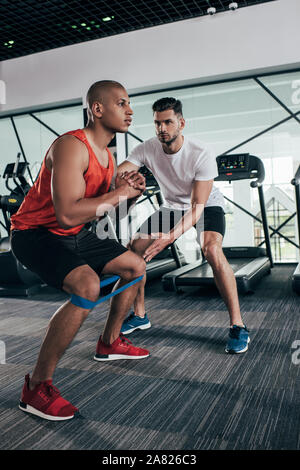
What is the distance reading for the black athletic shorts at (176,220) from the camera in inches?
102

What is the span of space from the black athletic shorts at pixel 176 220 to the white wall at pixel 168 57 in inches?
124

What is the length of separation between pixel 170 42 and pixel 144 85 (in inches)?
25.7

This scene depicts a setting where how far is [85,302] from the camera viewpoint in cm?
158

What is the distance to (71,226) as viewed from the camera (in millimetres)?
1621

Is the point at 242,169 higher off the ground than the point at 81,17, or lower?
lower

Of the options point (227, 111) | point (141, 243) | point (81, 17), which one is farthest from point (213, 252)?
point (81, 17)

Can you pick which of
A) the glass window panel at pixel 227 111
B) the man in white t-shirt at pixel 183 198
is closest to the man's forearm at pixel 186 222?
the man in white t-shirt at pixel 183 198

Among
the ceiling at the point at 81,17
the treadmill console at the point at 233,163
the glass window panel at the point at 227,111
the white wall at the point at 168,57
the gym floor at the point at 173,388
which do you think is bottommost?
the gym floor at the point at 173,388

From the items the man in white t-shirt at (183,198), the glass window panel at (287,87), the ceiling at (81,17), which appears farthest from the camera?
the glass window panel at (287,87)

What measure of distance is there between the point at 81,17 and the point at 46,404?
5105mm

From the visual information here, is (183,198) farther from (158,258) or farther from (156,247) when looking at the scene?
(158,258)

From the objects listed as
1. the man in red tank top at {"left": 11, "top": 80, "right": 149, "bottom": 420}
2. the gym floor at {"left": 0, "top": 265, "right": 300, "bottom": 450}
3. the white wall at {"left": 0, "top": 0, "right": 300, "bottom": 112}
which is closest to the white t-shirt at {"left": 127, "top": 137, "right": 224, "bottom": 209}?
the man in red tank top at {"left": 11, "top": 80, "right": 149, "bottom": 420}

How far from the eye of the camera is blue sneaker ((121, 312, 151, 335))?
2.72 meters

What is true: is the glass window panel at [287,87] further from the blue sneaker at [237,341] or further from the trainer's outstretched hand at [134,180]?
the trainer's outstretched hand at [134,180]
